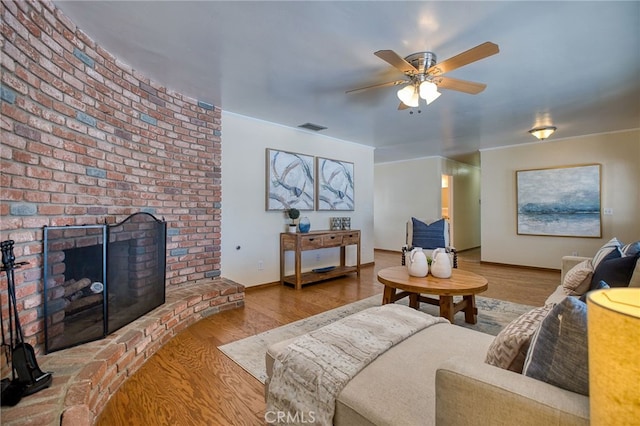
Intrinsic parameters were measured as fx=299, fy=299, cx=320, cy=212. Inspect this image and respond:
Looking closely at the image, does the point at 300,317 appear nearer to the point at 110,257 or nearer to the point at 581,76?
the point at 110,257

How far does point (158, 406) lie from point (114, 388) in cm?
34

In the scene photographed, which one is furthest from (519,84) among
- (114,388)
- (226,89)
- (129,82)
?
(114,388)

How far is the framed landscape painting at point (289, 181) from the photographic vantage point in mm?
4297

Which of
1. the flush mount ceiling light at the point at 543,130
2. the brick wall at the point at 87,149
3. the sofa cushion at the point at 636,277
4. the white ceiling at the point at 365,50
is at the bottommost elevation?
the sofa cushion at the point at 636,277

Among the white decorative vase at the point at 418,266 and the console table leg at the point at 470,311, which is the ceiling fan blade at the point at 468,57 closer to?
the white decorative vase at the point at 418,266

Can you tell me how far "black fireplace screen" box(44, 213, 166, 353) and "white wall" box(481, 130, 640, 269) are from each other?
5957 millimetres

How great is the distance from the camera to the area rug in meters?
2.18

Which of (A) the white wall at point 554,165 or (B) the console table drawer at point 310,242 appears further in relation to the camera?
(A) the white wall at point 554,165

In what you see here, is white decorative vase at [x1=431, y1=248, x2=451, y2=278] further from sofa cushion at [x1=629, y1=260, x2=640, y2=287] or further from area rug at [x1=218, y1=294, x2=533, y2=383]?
sofa cushion at [x1=629, y1=260, x2=640, y2=287]

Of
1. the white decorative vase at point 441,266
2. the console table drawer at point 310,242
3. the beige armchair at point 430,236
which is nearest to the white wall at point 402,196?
the beige armchair at point 430,236

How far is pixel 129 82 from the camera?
264 cm

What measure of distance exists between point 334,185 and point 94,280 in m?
3.76

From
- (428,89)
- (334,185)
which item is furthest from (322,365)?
(334,185)

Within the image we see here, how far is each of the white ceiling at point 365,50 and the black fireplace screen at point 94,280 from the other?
1.41m
